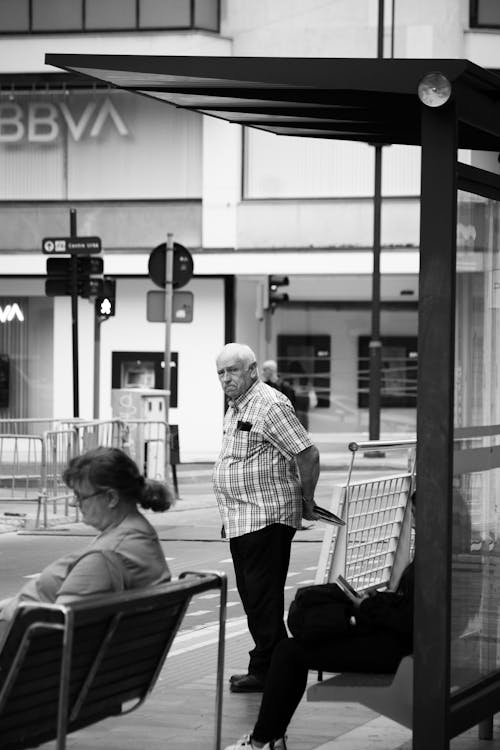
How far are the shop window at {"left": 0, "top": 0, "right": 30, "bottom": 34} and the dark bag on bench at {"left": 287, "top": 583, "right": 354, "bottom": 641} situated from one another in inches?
1080

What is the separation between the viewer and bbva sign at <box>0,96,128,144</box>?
105 feet

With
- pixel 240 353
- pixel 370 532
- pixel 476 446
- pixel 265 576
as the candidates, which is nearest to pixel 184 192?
pixel 370 532

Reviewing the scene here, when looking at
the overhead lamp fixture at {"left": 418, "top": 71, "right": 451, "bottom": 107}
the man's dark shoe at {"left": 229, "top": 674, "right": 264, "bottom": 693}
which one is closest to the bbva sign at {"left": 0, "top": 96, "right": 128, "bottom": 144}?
the man's dark shoe at {"left": 229, "top": 674, "right": 264, "bottom": 693}

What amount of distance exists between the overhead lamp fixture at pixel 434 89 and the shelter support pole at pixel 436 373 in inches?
1.8

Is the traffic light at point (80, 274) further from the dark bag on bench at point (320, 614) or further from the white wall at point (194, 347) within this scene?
the dark bag on bench at point (320, 614)

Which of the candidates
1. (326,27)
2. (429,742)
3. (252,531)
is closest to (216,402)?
(326,27)

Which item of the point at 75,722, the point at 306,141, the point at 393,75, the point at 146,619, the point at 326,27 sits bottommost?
the point at 75,722

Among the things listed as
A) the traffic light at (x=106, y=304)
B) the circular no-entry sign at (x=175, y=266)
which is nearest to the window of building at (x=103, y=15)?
the traffic light at (x=106, y=304)

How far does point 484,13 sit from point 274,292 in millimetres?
7225

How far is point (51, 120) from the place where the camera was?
32250 millimetres

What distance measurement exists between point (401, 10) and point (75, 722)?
2769 cm

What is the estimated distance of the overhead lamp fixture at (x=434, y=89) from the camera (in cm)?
479

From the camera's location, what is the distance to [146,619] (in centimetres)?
475

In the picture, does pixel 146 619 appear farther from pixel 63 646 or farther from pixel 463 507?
pixel 463 507
